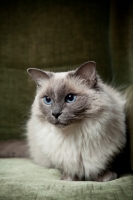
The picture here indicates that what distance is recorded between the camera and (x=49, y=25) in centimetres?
252

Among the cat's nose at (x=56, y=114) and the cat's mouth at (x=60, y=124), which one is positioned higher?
the cat's nose at (x=56, y=114)

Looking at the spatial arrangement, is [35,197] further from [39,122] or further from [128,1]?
[128,1]

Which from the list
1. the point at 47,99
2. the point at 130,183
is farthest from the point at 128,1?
the point at 130,183

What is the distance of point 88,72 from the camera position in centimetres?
160

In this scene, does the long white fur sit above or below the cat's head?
below

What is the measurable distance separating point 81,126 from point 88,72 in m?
0.31

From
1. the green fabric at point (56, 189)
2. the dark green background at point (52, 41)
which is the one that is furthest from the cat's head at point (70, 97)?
the dark green background at point (52, 41)

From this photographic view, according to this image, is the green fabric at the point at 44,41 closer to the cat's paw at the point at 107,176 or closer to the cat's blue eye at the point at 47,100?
the cat's blue eye at the point at 47,100

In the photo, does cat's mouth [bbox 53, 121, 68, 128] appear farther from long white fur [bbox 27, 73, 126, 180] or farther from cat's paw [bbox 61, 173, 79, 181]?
cat's paw [bbox 61, 173, 79, 181]

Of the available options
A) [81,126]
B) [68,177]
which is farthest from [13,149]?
[81,126]

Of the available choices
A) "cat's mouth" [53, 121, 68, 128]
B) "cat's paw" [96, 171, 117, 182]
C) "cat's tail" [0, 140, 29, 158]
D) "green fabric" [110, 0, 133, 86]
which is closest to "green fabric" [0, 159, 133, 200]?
"cat's paw" [96, 171, 117, 182]

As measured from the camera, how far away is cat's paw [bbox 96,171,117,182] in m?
1.57

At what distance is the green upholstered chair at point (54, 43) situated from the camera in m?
2.46

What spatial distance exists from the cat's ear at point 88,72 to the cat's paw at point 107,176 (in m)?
0.53
